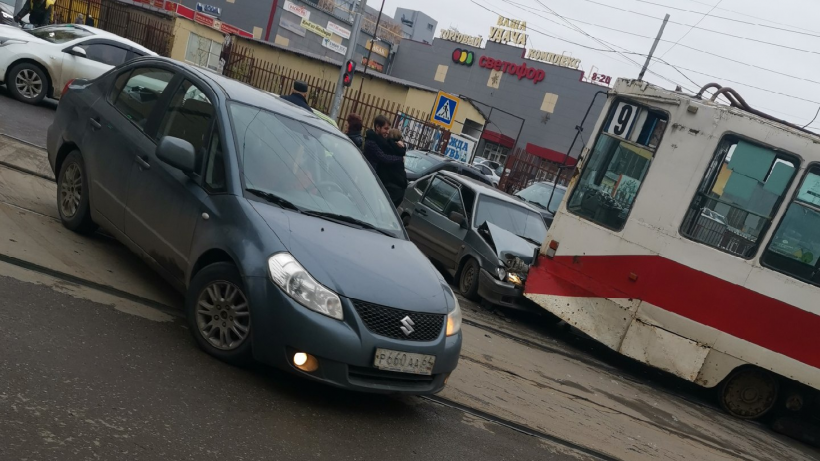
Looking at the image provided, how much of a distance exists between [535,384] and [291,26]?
57590mm

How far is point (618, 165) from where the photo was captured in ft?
32.0

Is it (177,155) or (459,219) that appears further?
(459,219)

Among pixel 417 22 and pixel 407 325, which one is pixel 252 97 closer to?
pixel 407 325

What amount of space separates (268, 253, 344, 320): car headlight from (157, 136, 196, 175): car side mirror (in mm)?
1227

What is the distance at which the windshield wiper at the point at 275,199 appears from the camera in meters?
5.23

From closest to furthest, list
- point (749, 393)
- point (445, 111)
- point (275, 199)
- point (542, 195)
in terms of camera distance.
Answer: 1. point (275, 199)
2. point (749, 393)
3. point (542, 195)
4. point (445, 111)

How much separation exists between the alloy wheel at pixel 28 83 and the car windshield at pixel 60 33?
2.49 feet

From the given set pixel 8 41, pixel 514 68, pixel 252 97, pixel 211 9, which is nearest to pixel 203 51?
pixel 8 41

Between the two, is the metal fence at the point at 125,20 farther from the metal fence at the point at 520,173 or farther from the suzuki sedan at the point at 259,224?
the suzuki sedan at the point at 259,224

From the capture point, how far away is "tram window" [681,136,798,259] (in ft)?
28.8

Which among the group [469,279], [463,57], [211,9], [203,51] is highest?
[463,57]

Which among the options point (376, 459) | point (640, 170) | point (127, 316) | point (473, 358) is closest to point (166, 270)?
point (127, 316)

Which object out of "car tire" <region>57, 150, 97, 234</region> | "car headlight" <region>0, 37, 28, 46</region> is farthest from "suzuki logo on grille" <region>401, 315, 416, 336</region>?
"car headlight" <region>0, 37, 28, 46</region>

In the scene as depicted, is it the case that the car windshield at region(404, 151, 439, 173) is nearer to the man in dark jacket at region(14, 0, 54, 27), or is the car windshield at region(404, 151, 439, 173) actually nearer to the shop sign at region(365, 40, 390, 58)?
the man in dark jacket at region(14, 0, 54, 27)
